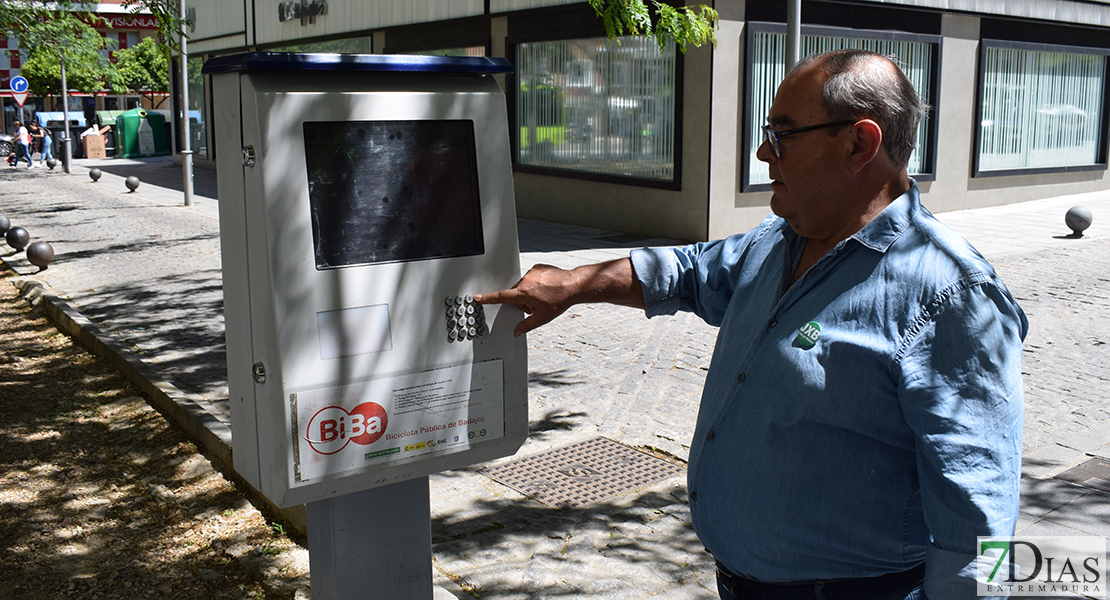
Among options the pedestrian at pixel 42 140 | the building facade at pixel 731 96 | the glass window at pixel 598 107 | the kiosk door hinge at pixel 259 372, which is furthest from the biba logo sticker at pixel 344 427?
the pedestrian at pixel 42 140

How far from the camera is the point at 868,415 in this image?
175 cm

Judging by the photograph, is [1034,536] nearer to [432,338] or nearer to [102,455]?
[432,338]

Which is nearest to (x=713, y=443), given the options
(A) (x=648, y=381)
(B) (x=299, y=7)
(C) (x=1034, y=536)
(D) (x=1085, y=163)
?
(C) (x=1034, y=536)

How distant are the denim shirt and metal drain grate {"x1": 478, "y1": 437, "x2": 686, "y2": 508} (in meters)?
2.49

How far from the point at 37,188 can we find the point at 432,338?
24867 mm

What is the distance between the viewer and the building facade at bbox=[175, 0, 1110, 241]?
43.5ft

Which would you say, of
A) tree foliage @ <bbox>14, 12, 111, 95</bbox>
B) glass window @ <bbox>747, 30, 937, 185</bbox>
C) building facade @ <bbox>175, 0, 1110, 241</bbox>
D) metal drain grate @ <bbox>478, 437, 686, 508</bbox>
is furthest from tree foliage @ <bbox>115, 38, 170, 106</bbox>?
metal drain grate @ <bbox>478, 437, 686, 508</bbox>

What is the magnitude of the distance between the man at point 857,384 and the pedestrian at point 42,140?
117 feet

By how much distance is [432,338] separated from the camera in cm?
229

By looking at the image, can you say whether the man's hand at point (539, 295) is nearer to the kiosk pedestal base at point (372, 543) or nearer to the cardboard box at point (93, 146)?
the kiosk pedestal base at point (372, 543)

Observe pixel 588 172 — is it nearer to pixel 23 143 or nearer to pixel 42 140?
pixel 23 143

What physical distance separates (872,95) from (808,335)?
1.49 feet

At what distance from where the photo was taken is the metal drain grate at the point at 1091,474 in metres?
4.62

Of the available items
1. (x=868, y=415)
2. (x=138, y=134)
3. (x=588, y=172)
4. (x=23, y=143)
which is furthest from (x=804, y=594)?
(x=138, y=134)
